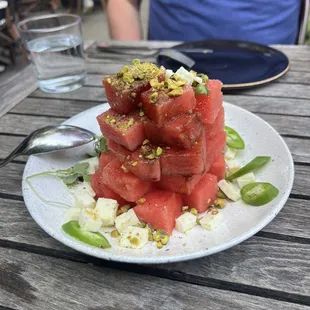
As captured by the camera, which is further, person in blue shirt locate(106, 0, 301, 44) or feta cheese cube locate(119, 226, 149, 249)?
person in blue shirt locate(106, 0, 301, 44)

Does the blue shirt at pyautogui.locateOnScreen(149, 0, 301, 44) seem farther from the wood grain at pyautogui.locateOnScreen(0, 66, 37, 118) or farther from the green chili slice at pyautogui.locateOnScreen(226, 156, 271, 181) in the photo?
the green chili slice at pyautogui.locateOnScreen(226, 156, 271, 181)

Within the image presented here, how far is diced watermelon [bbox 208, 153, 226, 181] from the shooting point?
35.5 inches

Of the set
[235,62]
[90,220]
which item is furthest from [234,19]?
[90,220]

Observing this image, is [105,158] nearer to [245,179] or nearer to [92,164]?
[92,164]

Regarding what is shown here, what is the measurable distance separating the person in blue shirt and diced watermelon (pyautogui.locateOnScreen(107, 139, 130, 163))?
1.34 meters

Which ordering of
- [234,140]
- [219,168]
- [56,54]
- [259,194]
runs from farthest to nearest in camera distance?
1. [56,54]
2. [234,140]
3. [219,168]
4. [259,194]

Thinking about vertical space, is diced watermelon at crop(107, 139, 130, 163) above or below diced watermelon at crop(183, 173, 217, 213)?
above

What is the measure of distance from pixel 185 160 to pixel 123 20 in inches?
62.0

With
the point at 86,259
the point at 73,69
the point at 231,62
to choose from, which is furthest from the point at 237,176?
the point at 73,69

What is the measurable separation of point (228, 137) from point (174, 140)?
10.6 inches

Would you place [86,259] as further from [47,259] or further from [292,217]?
[292,217]

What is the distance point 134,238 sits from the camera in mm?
736

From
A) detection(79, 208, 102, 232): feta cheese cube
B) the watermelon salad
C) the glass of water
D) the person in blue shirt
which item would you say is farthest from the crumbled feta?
the person in blue shirt

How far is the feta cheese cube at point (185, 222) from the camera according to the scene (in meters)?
0.78
